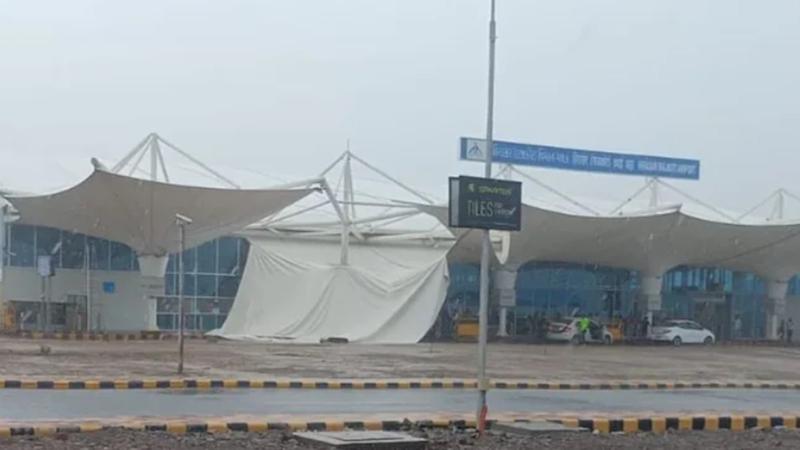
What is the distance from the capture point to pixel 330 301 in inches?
1853

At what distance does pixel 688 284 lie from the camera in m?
67.5

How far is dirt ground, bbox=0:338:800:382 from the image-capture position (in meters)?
25.1

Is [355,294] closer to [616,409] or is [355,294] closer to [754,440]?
[616,409]

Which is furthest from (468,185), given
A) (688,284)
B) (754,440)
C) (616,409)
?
(688,284)

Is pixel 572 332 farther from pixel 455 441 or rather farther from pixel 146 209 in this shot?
pixel 455 441

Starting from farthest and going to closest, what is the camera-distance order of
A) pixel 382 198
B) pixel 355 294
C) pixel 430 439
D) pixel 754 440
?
pixel 382 198 < pixel 355 294 < pixel 754 440 < pixel 430 439

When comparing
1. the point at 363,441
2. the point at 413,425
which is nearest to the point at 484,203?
the point at 413,425

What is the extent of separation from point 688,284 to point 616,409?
50.4 metres

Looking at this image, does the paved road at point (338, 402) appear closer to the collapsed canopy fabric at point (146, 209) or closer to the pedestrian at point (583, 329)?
the collapsed canopy fabric at point (146, 209)

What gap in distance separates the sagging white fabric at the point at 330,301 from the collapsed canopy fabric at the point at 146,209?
2.62 meters

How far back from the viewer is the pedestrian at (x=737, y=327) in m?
67.8

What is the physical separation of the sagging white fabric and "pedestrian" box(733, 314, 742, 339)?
85.5 feet

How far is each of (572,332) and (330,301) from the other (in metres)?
12.4

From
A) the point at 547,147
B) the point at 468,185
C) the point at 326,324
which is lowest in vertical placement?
the point at 326,324
